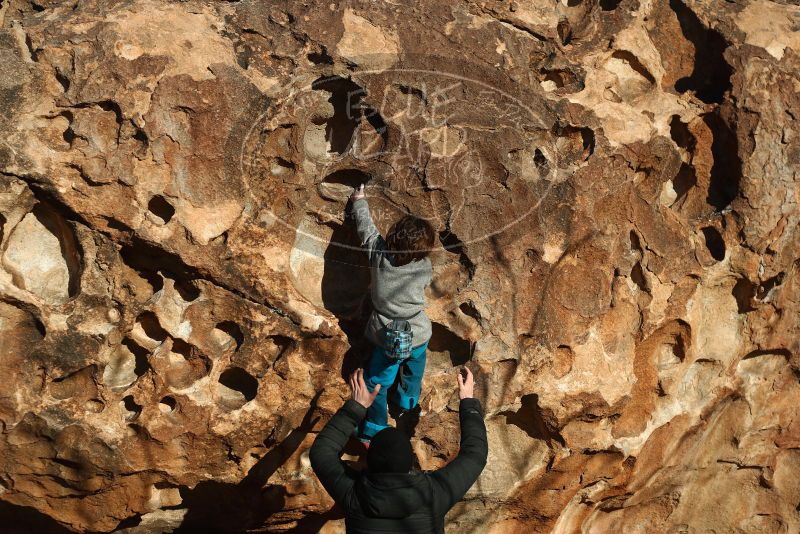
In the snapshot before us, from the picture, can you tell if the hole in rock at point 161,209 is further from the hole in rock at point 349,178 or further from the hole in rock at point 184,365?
the hole in rock at point 349,178

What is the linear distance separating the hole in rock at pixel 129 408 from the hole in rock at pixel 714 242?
10.4 feet

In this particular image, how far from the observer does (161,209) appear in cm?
385

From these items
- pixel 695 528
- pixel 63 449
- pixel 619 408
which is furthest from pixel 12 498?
pixel 695 528

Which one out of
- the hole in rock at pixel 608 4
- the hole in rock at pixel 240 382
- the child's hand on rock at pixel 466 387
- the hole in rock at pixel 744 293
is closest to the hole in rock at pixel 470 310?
the child's hand on rock at pixel 466 387

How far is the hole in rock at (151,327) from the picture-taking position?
3.91 meters

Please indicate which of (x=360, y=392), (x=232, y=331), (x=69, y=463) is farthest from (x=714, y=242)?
(x=69, y=463)

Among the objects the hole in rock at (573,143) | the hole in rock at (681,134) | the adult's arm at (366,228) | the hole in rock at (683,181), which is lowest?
the adult's arm at (366,228)

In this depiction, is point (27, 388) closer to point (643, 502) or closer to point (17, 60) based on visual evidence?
point (17, 60)

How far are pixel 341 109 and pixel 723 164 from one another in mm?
2220

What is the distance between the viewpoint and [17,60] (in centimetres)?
382

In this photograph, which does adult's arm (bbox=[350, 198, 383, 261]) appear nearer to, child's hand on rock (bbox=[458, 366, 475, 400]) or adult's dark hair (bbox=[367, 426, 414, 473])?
child's hand on rock (bbox=[458, 366, 475, 400])

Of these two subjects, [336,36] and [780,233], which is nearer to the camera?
[336,36]

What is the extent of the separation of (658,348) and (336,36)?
2454 millimetres

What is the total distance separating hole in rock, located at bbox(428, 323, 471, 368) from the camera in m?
4.11
